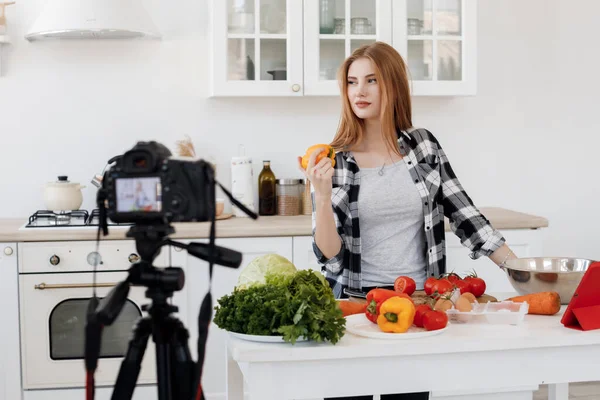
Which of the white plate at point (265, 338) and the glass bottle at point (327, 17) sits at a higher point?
the glass bottle at point (327, 17)

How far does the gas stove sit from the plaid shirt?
4.01ft

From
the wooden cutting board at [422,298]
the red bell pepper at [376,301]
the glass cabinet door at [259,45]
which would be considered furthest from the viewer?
the glass cabinet door at [259,45]

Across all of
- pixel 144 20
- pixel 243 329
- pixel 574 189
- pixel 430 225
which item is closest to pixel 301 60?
pixel 144 20

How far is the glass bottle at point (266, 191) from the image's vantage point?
3.80 meters

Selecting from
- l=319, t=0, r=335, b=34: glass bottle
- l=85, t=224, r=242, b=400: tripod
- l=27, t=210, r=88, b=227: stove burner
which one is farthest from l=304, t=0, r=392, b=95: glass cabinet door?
l=85, t=224, r=242, b=400: tripod

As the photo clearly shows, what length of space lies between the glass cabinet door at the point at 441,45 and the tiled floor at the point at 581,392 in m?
1.51

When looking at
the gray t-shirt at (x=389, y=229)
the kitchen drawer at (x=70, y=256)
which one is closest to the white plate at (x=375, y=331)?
the gray t-shirt at (x=389, y=229)

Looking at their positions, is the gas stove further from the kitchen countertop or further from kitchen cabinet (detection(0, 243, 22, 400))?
kitchen cabinet (detection(0, 243, 22, 400))

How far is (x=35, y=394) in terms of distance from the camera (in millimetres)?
3291

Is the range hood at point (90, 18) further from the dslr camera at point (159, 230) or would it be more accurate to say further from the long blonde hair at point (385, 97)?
the dslr camera at point (159, 230)

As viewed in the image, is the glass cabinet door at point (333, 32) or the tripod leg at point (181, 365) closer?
the tripod leg at point (181, 365)

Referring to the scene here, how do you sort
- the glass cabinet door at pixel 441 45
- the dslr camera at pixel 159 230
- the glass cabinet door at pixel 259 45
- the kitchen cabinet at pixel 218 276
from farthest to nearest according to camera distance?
the glass cabinet door at pixel 441 45 < the glass cabinet door at pixel 259 45 < the kitchen cabinet at pixel 218 276 < the dslr camera at pixel 159 230

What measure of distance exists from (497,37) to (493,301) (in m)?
2.33

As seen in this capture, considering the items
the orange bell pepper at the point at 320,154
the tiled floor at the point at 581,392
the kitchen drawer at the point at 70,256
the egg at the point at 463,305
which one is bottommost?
the tiled floor at the point at 581,392
